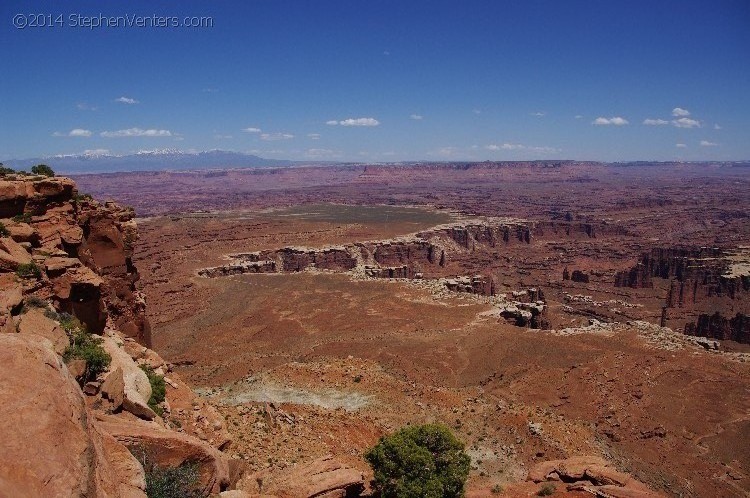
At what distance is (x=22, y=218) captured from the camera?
669 inches

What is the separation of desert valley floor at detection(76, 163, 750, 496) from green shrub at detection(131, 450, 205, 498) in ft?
12.6

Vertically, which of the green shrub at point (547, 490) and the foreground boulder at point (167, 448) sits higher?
the foreground boulder at point (167, 448)

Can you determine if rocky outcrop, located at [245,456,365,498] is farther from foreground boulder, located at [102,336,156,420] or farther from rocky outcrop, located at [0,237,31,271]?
rocky outcrop, located at [0,237,31,271]

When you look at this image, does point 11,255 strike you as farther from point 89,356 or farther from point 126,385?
point 126,385

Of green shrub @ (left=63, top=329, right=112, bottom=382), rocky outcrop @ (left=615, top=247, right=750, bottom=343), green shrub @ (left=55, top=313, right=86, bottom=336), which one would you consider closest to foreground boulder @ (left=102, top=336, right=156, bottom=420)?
green shrub @ (left=63, top=329, right=112, bottom=382)

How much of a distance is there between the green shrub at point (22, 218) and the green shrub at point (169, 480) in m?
11.9

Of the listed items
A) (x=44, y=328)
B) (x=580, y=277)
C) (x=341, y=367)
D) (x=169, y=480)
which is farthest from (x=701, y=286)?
(x=44, y=328)

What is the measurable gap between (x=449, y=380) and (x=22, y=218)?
78.3 feet

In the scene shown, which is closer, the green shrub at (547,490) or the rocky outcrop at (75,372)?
the rocky outcrop at (75,372)

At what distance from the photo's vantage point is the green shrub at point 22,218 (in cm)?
1677

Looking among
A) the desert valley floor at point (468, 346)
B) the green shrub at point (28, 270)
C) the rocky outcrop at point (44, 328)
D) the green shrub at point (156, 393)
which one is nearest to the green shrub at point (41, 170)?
the green shrub at point (28, 270)

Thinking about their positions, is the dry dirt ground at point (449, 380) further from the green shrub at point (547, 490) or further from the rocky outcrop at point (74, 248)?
the rocky outcrop at point (74, 248)

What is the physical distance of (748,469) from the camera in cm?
2220

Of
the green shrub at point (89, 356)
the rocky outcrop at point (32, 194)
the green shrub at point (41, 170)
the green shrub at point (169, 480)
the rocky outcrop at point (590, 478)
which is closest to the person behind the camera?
the green shrub at point (169, 480)
